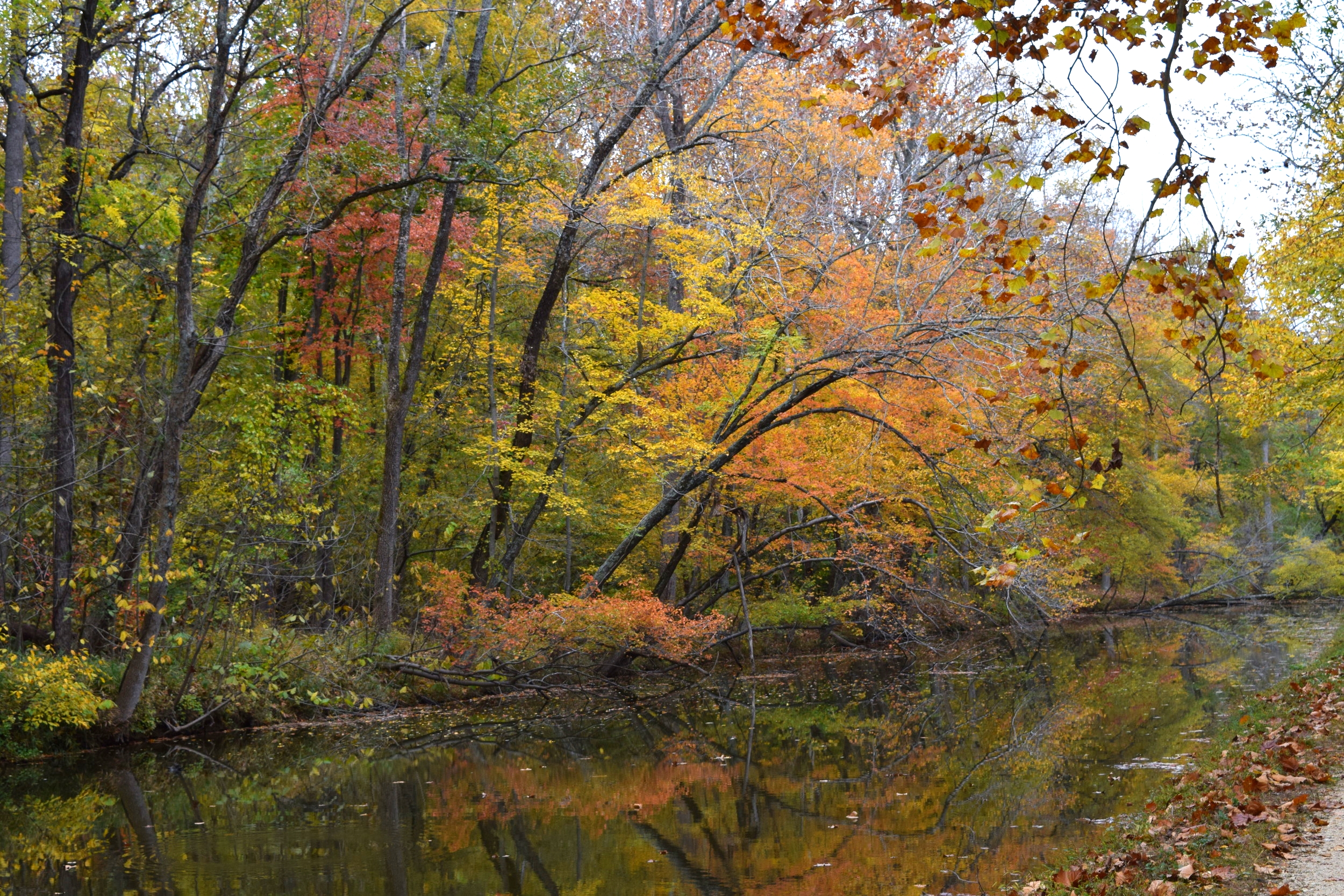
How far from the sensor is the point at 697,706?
52.0ft

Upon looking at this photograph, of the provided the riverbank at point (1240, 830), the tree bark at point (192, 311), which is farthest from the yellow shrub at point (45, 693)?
the riverbank at point (1240, 830)

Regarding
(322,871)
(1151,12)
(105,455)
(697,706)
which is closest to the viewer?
(1151,12)

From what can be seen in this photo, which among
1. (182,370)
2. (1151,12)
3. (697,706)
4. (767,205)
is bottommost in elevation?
(697,706)

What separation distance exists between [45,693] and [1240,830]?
10541mm

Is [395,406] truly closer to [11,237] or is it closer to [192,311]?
[192,311]

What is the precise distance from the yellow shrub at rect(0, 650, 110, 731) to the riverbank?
30.5ft

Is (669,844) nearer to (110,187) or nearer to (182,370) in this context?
(182,370)

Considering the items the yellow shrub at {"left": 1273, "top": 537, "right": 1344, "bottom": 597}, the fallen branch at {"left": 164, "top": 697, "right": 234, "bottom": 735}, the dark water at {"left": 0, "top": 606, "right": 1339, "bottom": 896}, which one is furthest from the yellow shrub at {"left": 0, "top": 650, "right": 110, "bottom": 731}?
the yellow shrub at {"left": 1273, "top": 537, "right": 1344, "bottom": 597}

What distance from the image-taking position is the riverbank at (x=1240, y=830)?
4.98m

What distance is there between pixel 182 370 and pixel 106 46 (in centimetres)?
437

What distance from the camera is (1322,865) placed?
5.04m

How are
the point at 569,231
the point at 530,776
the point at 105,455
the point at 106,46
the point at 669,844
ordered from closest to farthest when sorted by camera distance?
the point at 669,844 → the point at 530,776 → the point at 106,46 → the point at 105,455 → the point at 569,231

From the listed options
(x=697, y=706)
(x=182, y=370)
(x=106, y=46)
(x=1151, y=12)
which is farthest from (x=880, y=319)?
(x=1151, y=12)

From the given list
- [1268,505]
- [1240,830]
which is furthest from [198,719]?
[1268,505]
